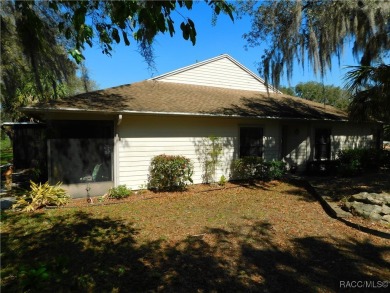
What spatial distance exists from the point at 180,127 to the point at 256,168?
3637 millimetres

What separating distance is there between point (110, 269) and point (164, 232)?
175 centimetres

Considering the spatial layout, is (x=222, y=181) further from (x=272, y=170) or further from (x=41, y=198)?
(x=41, y=198)

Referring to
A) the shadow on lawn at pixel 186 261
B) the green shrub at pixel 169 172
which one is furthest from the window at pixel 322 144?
the shadow on lawn at pixel 186 261

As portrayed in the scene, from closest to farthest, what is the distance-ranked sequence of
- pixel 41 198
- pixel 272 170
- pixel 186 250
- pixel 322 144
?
pixel 186 250 → pixel 41 198 → pixel 272 170 → pixel 322 144

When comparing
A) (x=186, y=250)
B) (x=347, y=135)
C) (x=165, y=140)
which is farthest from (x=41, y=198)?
(x=347, y=135)

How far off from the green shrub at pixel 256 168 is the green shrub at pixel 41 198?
648 cm

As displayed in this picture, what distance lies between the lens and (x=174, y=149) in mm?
10148

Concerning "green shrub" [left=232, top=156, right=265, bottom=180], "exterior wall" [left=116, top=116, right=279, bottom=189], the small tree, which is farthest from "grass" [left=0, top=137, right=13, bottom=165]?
"green shrub" [left=232, top=156, right=265, bottom=180]

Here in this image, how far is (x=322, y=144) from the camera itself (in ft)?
45.7

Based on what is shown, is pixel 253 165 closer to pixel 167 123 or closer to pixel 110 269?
pixel 167 123

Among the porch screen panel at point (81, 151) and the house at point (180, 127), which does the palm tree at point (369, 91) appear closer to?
the house at point (180, 127)

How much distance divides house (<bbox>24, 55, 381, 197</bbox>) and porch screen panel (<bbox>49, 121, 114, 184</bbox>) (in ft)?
0.09

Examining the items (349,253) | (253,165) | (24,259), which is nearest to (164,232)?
(24,259)

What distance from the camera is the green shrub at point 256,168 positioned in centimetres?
1116
